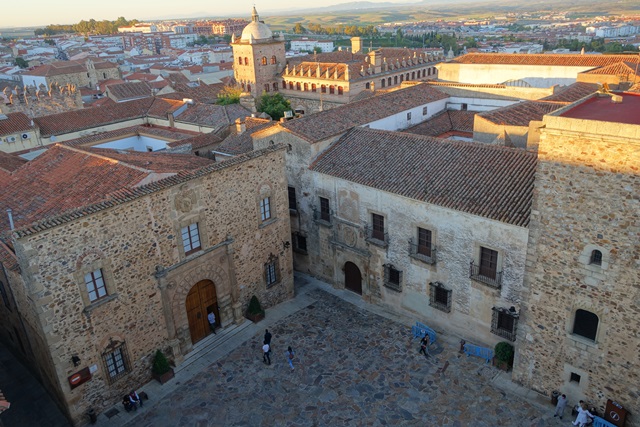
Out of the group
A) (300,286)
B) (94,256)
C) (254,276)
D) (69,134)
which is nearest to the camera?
(94,256)

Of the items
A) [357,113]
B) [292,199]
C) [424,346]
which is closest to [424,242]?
[424,346]

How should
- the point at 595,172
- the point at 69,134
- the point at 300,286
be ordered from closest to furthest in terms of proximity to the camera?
1. the point at 595,172
2. the point at 300,286
3. the point at 69,134

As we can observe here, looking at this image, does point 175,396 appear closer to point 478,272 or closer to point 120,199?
point 120,199

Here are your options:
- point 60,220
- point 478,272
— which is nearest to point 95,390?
point 60,220

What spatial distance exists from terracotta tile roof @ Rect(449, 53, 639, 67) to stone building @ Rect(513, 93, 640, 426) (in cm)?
3083

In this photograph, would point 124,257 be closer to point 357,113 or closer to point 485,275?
point 485,275

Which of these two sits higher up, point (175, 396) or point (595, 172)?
point (595, 172)

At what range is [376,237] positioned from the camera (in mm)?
24484

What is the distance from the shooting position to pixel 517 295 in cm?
1980

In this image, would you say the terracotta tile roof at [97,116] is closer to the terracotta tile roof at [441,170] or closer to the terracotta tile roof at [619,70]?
the terracotta tile roof at [441,170]

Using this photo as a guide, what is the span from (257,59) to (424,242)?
5203 centimetres

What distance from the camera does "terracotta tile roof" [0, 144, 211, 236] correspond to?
786 inches

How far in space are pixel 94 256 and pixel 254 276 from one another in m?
8.26

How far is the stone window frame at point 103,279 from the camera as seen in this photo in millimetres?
17609
